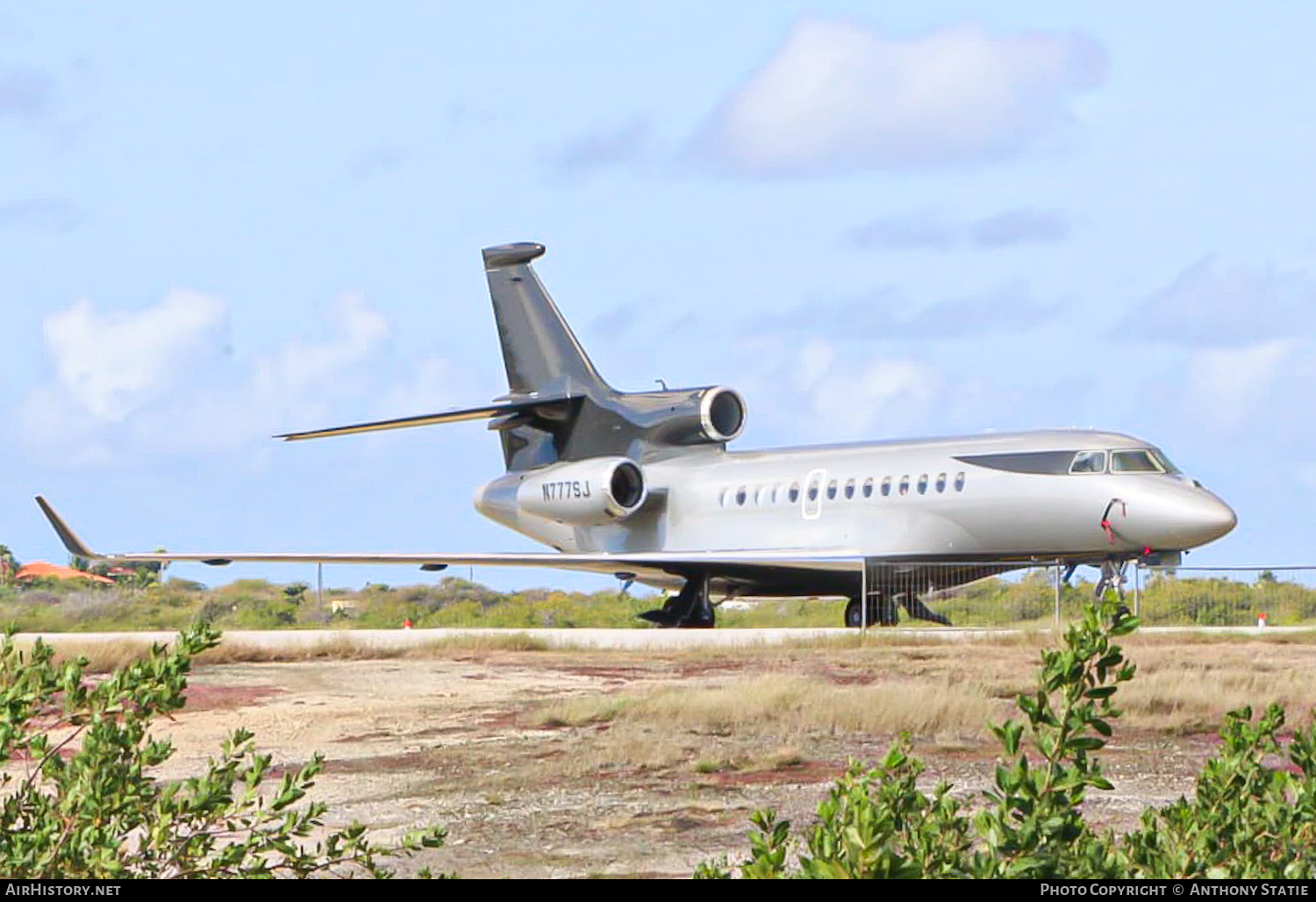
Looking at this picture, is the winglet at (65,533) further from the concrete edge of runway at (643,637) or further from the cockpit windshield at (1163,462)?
the cockpit windshield at (1163,462)

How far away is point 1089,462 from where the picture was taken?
1103 inches

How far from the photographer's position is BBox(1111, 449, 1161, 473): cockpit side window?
27.9 metres

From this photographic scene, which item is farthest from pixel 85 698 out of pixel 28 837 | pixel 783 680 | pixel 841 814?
pixel 783 680

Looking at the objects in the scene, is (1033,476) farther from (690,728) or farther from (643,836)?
(643,836)

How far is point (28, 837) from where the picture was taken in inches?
261

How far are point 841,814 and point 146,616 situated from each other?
39.1 m

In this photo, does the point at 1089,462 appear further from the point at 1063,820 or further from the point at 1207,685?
the point at 1063,820

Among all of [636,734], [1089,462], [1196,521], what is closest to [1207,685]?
[636,734]

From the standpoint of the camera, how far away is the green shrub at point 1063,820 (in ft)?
16.1

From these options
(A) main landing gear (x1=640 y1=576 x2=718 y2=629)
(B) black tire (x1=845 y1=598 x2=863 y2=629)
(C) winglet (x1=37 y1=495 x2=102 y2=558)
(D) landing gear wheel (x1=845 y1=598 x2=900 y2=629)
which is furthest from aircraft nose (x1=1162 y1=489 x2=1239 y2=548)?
(C) winglet (x1=37 y1=495 x2=102 y2=558)

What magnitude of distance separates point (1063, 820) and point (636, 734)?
27.5 feet

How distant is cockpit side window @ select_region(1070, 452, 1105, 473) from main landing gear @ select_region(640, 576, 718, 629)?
777cm

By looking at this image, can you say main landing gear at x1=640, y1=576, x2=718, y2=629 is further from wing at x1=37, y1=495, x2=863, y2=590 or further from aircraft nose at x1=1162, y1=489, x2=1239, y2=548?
aircraft nose at x1=1162, y1=489, x2=1239, y2=548

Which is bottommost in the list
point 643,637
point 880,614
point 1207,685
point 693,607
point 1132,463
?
point 1207,685
